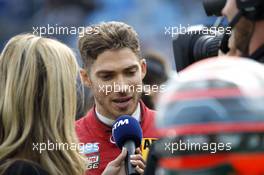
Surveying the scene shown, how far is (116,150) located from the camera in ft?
7.09

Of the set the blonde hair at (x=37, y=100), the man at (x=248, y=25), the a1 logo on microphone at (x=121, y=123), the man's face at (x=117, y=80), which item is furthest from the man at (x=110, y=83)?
the man at (x=248, y=25)

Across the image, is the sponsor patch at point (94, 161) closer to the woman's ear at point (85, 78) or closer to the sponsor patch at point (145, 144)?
the sponsor patch at point (145, 144)

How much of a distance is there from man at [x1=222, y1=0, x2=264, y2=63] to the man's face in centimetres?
99

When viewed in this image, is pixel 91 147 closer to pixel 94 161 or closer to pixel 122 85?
pixel 94 161

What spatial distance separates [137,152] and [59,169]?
0.81ft

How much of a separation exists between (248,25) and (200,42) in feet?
2.12

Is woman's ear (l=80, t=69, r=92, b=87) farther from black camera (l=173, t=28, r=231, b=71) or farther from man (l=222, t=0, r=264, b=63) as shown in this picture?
man (l=222, t=0, r=264, b=63)

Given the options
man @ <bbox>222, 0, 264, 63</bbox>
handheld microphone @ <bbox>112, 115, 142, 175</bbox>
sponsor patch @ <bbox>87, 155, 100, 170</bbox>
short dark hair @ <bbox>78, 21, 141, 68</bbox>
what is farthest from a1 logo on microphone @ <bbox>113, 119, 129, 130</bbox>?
man @ <bbox>222, 0, 264, 63</bbox>

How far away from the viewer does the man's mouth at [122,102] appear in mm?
2166

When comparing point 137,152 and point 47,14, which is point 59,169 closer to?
point 137,152

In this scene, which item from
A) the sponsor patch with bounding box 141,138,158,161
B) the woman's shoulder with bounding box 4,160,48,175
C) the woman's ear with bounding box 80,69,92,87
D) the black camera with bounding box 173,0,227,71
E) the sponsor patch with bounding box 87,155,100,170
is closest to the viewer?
the woman's shoulder with bounding box 4,160,48,175

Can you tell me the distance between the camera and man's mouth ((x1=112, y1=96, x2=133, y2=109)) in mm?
2166

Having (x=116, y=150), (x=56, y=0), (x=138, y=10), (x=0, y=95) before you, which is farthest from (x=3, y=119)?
(x=56, y=0)

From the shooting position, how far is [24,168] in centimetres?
152
